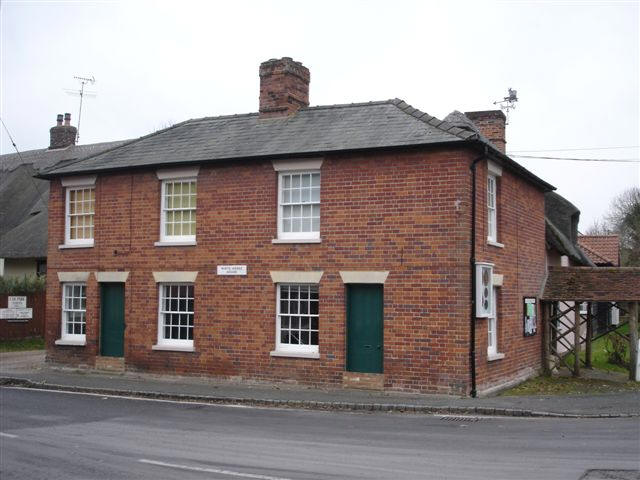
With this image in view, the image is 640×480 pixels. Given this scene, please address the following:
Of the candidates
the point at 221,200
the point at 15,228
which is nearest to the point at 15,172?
the point at 15,228

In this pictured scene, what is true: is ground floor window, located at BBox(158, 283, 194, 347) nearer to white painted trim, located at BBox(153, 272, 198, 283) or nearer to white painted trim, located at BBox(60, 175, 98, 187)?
white painted trim, located at BBox(153, 272, 198, 283)

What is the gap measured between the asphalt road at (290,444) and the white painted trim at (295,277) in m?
3.59

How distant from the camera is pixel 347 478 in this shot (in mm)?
8102

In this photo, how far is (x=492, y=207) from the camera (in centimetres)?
1752

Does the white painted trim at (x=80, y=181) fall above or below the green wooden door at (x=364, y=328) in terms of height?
above

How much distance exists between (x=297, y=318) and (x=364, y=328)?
5.70 ft

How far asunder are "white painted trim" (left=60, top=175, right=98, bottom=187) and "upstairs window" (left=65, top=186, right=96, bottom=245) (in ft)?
0.43

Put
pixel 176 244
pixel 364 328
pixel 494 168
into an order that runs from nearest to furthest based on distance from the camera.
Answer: pixel 364 328 → pixel 494 168 → pixel 176 244

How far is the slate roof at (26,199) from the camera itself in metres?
32.4

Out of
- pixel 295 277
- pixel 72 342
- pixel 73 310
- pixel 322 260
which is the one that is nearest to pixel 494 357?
pixel 322 260

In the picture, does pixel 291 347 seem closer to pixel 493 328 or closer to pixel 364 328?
pixel 364 328

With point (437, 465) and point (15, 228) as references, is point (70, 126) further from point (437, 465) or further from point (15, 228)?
point (437, 465)

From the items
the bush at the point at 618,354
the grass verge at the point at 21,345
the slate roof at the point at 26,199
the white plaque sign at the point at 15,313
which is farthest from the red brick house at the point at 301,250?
the slate roof at the point at 26,199

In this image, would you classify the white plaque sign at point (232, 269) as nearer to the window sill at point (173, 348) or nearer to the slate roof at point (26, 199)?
the window sill at point (173, 348)
